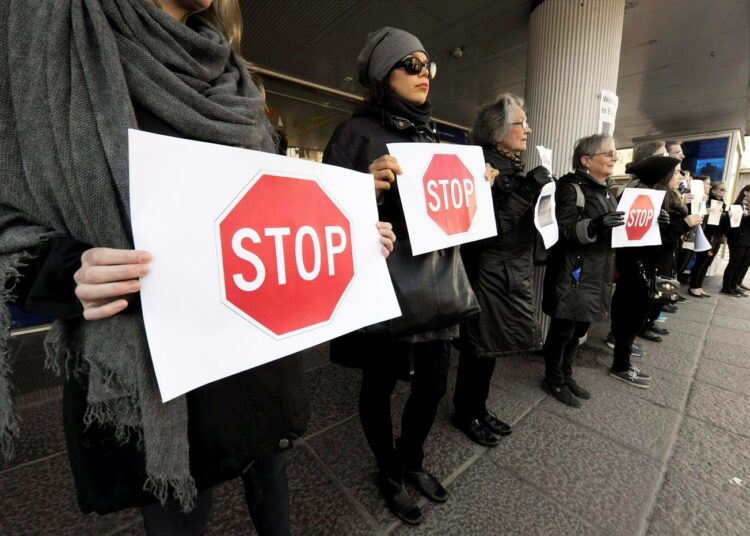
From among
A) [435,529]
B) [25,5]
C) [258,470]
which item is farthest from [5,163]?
[435,529]

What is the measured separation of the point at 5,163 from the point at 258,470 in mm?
965

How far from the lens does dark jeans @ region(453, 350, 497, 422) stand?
6.86ft

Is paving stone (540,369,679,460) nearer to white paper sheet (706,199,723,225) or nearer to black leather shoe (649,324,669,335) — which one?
black leather shoe (649,324,669,335)

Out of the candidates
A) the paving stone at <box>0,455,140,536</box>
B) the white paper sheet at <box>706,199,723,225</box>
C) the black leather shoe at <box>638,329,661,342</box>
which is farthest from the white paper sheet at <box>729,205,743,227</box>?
the paving stone at <box>0,455,140,536</box>

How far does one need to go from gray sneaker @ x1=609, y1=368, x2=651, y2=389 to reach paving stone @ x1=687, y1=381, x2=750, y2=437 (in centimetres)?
29

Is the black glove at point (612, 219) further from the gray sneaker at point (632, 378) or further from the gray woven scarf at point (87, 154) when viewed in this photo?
the gray woven scarf at point (87, 154)

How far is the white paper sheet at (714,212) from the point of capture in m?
5.36

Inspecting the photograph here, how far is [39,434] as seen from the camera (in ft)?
7.13

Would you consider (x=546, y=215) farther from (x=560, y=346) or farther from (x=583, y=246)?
(x=560, y=346)

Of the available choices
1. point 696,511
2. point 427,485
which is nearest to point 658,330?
point 696,511

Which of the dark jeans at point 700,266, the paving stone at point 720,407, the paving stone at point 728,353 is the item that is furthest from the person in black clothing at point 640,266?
the dark jeans at point 700,266

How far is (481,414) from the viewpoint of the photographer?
7.30 feet

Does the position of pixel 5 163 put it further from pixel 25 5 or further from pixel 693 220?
pixel 693 220

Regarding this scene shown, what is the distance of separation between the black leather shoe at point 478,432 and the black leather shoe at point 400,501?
0.63 metres
